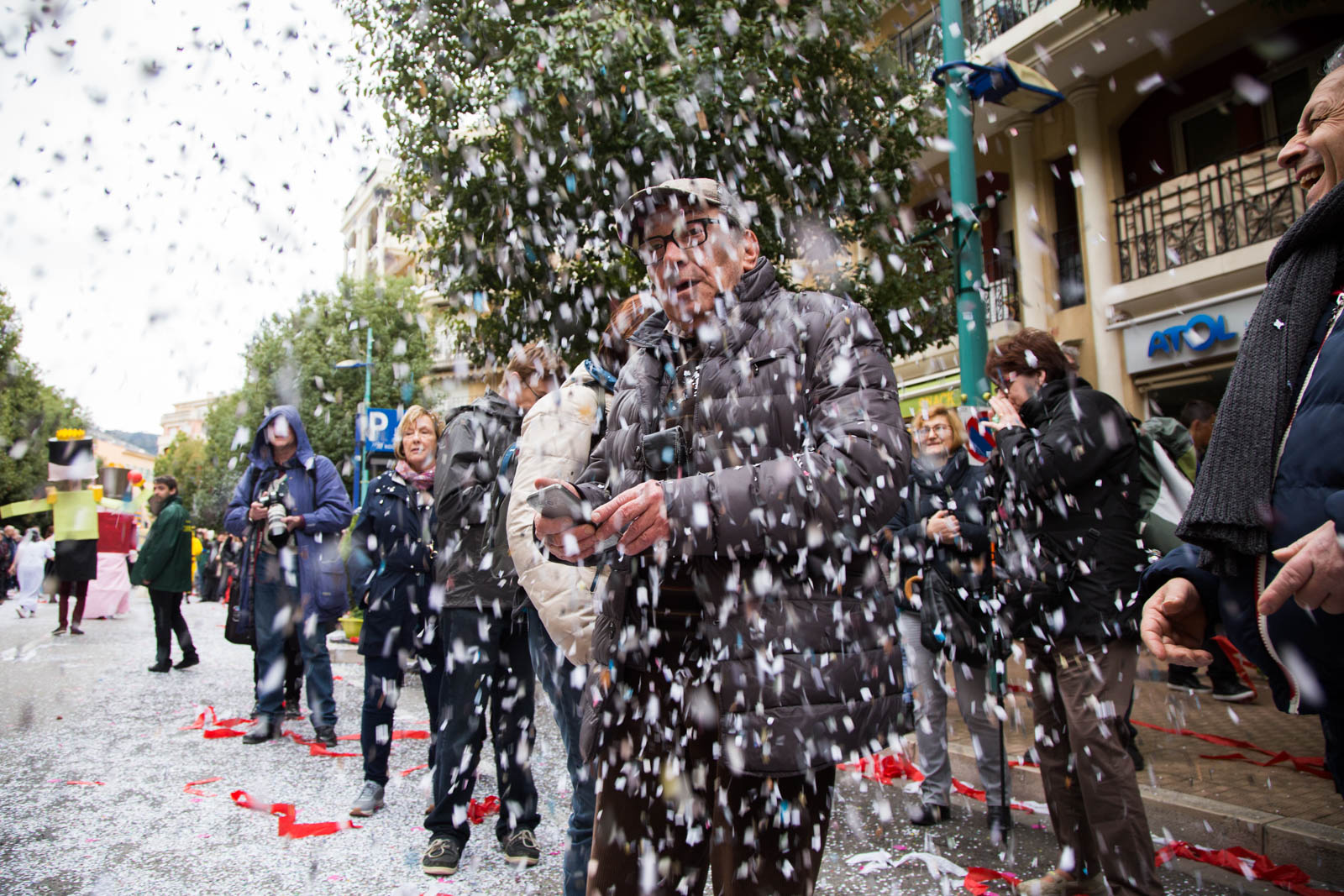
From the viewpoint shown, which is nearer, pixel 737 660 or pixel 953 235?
pixel 737 660

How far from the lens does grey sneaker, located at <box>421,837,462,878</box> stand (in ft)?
11.6

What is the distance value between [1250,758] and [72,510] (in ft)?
39.9

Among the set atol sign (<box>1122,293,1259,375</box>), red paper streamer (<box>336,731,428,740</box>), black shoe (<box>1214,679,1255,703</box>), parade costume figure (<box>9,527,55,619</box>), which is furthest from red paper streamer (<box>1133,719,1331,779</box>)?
parade costume figure (<box>9,527,55,619</box>)

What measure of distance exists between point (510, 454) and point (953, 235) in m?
5.42

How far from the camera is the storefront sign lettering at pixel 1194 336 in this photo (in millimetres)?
11836

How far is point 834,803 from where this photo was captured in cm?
456

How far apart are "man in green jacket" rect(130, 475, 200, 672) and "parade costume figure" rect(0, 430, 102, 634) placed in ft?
3.60

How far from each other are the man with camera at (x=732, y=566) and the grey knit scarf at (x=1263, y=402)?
569 mm

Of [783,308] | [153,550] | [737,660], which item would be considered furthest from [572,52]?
[737,660]

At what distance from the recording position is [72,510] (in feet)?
35.6

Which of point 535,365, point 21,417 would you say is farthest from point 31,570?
point 21,417

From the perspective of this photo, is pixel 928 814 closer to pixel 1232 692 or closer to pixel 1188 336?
pixel 1232 692

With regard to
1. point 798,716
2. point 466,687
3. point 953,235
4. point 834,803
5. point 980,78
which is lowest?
point 834,803

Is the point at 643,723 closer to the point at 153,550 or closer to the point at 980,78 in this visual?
the point at 980,78
